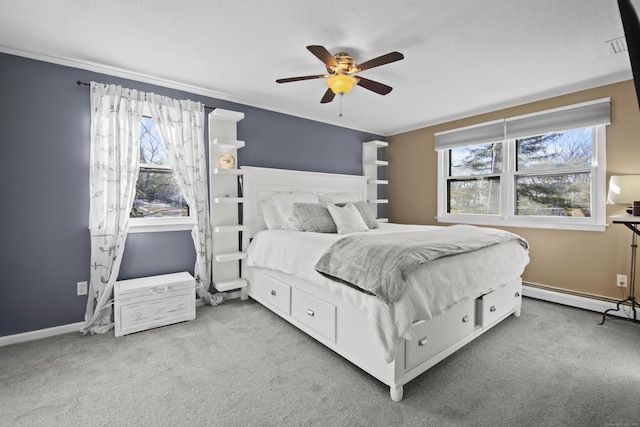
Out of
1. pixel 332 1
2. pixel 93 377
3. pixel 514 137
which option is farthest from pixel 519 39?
pixel 93 377

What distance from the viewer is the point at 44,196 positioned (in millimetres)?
2686

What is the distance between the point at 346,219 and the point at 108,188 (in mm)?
2314

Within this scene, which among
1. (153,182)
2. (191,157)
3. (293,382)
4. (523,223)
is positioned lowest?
(293,382)

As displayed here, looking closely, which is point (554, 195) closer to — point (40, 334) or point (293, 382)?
A: point (293, 382)

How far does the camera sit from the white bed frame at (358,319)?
199cm

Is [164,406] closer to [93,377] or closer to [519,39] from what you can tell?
[93,377]

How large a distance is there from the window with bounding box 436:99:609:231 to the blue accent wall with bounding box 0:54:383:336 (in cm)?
406

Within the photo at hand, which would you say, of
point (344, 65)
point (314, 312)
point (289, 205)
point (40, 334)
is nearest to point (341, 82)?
point (344, 65)

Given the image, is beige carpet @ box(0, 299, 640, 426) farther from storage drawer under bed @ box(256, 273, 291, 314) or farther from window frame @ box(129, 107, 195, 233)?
window frame @ box(129, 107, 195, 233)

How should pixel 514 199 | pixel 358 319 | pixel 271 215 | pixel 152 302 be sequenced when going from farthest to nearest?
pixel 514 199, pixel 271 215, pixel 152 302, pixel 358 319

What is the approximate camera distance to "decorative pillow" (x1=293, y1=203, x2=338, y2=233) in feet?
10.8

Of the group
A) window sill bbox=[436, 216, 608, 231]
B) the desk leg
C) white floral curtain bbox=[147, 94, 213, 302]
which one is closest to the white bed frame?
white floral curtain bbox=[147, 94, 213, 302]

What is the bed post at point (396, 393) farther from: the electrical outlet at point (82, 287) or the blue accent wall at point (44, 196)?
the electrical outlet at point (82, 287)

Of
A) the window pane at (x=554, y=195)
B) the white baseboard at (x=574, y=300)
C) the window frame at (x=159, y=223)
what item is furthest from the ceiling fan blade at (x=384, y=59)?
the white baseboard at (x=574, y=300)
